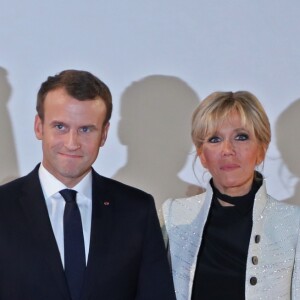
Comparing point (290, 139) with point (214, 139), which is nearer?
point (214, 139)

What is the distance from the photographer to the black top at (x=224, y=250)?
1997 mm

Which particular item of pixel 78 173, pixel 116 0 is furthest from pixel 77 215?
pixel 116 0

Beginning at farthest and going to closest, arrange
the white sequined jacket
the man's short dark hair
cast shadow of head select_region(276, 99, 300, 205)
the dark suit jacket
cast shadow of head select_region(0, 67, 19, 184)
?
cast shadow of head select_region(276, 99, 300, 205)
cast shadow of head select_region(0, 67, 19, 184)
the white sequined jacket
the man's short dark hair
the dark suit jacket

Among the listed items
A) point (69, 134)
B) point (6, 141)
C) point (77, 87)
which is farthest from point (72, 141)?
point (6, 141)

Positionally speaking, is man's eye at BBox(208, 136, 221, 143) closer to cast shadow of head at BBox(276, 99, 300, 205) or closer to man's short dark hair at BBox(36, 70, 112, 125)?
man's short dark hair at BBox(36, 70, 112, 125)

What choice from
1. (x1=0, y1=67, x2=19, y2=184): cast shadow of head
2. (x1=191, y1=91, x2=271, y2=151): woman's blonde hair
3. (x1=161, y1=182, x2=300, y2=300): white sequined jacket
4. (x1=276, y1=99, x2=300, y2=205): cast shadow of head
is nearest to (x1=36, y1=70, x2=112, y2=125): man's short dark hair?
(x1=191, y1=91, x2=271, y2=151): woman's blonde hair

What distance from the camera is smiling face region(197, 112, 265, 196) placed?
2.03 metres

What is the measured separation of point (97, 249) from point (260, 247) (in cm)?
48

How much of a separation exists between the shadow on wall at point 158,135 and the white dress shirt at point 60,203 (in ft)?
2.43

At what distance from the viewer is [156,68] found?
8.46 ft

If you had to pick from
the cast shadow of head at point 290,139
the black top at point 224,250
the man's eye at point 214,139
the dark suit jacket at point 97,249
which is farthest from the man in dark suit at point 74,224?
the cast shadow of head at point 290,139

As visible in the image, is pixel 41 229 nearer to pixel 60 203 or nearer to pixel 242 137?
pixel 60 203

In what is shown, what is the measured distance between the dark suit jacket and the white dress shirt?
2 centimetres

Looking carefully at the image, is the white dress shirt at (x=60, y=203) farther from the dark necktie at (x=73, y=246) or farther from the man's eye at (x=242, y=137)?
the man's eye at (x=242, y=137)
